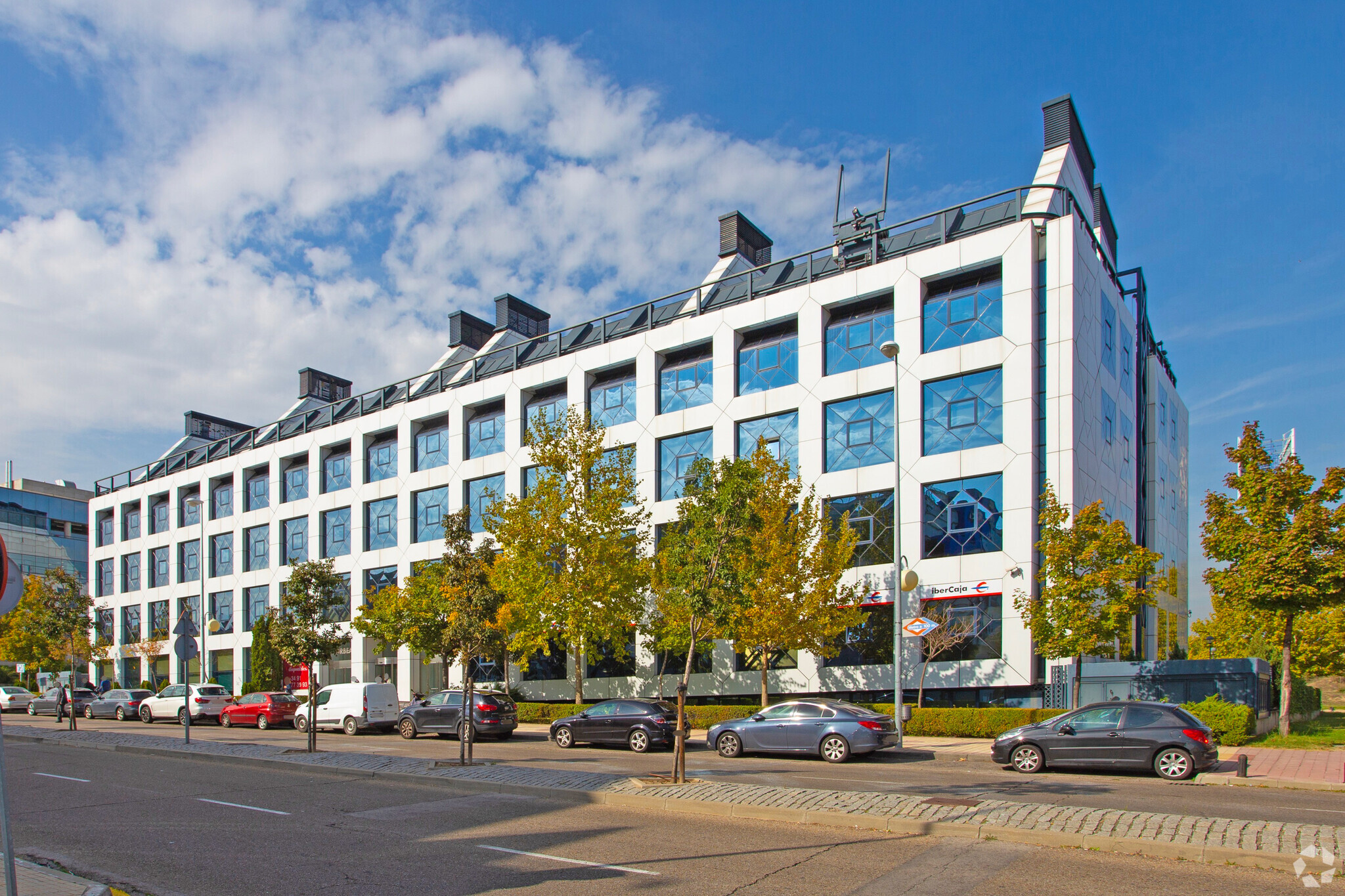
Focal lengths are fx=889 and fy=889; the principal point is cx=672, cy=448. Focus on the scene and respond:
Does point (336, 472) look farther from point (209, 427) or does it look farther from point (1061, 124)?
point (1061, 124)

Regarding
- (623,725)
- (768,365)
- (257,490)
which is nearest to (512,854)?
(623,725)

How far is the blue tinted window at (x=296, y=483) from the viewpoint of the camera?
174 ft

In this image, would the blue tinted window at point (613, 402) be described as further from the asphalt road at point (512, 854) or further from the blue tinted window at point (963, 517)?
the asphalt road at point (512, 854)

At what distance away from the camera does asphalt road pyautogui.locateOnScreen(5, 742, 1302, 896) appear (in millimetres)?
8148

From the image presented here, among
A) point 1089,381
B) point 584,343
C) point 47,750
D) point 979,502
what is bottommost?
point 47,750

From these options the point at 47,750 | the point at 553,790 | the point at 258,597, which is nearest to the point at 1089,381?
the point at 553,790

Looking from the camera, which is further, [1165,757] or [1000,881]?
[1165,757]

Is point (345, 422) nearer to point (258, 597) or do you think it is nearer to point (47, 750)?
point (258, 597)

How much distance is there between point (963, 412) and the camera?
29.8 m

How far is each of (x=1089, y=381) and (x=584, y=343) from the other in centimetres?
2180

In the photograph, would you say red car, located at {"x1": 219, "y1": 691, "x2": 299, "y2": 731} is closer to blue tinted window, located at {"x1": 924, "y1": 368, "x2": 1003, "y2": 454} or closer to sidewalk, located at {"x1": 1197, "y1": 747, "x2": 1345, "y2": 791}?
blue tinted window, located at {"x1": 924, "y1": 368, "x2": 1003, "y2": 454}

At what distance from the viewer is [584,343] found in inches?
1641

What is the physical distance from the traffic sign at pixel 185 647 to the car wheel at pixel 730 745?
48.3ft

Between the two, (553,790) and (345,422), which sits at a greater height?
(345,422)
